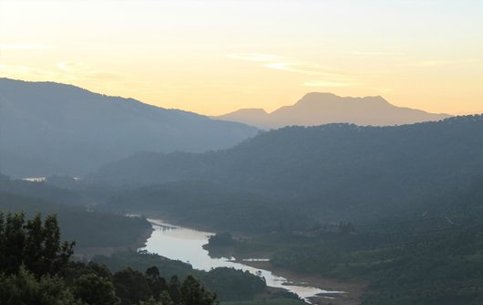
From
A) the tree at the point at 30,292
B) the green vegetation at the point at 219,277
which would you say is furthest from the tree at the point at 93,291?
the green vegetation at the point at 219,277

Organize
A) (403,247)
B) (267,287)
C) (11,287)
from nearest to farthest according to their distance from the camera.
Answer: (11,287) < (267,287) < (403,247)

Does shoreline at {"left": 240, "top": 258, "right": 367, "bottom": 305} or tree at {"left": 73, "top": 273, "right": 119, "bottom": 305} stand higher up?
tree at {"left": 73, "top": 273, "right": 119, "bottom": 305}

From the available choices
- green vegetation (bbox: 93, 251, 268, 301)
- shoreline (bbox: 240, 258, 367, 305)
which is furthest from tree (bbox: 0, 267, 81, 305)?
shoreline (bbox: 240, 258, 367, 305)

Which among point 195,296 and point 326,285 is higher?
point 195,296

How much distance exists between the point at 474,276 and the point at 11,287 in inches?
4581

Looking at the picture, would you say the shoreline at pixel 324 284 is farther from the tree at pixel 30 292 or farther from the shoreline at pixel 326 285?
the tree at pixel 30 292

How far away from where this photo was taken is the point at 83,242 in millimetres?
196875

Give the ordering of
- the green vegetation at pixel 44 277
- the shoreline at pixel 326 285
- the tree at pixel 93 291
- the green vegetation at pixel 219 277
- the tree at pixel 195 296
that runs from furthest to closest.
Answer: the shoreline at pixel 326 285 < the green vegetation at pixel 219 277 < the tree at pixel 195 296 < the tree at pixel 93 291 < the green vegetation at pixel 44 277

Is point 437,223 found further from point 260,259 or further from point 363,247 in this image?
point 260,259

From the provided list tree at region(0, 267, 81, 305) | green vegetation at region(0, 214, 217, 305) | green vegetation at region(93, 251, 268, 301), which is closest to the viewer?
tree at region(0, 267, 81, 305)

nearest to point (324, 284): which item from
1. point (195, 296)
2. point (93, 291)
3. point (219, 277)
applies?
point (219, 277)

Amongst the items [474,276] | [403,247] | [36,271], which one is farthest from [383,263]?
[36,271]

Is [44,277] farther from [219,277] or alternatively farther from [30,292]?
[219,277]

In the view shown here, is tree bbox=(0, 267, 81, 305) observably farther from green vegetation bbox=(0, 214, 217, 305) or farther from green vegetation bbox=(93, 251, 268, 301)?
green vegetation bbox=(93, 251, 268, 301)
